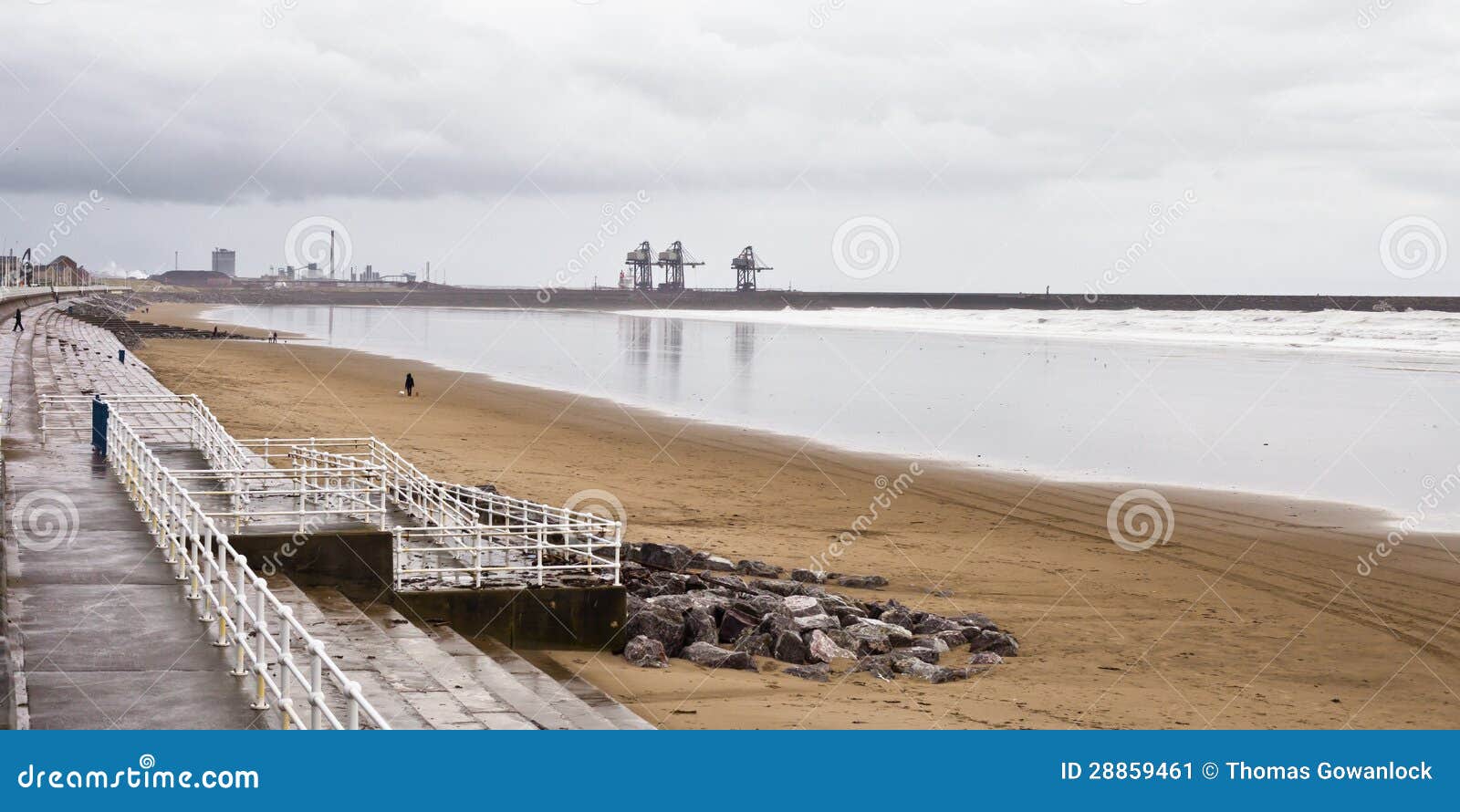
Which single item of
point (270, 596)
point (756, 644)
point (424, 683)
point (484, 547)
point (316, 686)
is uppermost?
point (270, 596)

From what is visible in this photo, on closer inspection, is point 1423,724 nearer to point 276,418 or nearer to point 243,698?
point 243,698

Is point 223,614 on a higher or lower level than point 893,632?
higher

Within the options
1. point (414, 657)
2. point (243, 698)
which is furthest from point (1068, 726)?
point (243, 698)

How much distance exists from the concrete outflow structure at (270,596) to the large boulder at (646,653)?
511 mm

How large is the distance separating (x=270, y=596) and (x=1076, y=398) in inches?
1488

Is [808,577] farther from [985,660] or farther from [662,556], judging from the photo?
[985,660]

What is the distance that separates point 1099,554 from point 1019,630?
4.64 m

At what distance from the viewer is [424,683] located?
1034 centimetres

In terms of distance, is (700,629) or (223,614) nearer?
(223,614)

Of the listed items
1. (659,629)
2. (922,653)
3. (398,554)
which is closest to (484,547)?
(398,554)

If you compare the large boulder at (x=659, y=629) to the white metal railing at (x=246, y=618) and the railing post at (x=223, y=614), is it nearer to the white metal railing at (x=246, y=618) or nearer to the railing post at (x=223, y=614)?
the white metal railing at (x=246, y=618)

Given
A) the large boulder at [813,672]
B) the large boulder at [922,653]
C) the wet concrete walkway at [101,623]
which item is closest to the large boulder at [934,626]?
the large boulder at [922,653]

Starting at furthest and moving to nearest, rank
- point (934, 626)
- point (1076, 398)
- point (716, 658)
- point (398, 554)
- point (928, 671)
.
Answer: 1. point (1076, 398)
2. point (934, 626)
3. point (398, 554)
4. point (716, 658)
5. point (928, 671)

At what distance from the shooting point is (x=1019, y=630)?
15055 mm
